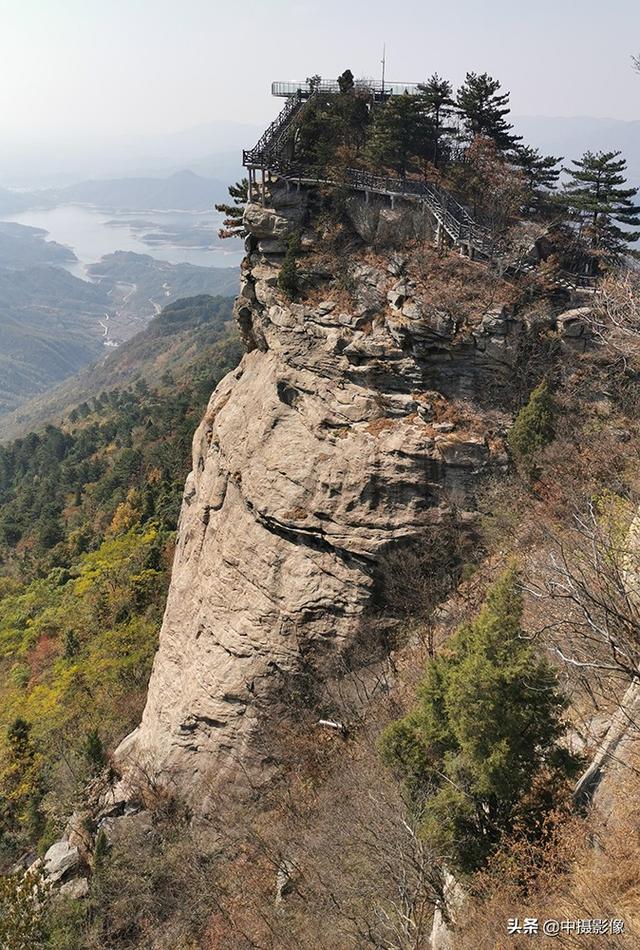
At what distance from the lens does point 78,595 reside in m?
50.1

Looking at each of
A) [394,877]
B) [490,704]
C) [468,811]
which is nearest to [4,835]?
[394,877]

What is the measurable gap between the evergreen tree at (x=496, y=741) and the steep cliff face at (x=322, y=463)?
801 cm

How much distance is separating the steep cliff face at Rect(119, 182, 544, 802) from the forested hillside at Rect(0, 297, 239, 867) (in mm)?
8809

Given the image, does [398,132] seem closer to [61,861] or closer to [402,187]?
[402,187]

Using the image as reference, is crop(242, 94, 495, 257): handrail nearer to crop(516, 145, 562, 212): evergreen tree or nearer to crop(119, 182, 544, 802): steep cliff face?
crop(119, 182, 544, 802): steep cliff face

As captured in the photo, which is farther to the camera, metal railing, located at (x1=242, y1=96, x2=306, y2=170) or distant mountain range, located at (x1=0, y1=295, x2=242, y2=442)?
distant mountain range, located at (x1=0, y1=295, x2=242, y2=442)

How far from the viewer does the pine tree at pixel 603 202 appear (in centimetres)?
2267

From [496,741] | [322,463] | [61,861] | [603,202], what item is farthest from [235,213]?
[61,861]

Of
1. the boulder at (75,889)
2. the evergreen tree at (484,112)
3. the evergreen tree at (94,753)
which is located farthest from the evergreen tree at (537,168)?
the boulder at (75,889)

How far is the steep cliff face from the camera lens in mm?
20172

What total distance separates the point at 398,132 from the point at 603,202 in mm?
8876

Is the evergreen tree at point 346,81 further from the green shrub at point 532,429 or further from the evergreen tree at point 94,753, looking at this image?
the evergreen tree at point 94,753

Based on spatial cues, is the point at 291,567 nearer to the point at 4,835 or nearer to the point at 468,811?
the point at 468,811

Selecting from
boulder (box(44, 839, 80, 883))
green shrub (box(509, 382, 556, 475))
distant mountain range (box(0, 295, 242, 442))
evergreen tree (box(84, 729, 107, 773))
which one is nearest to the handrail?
green shrub (box(509, 382, 556, 475))
